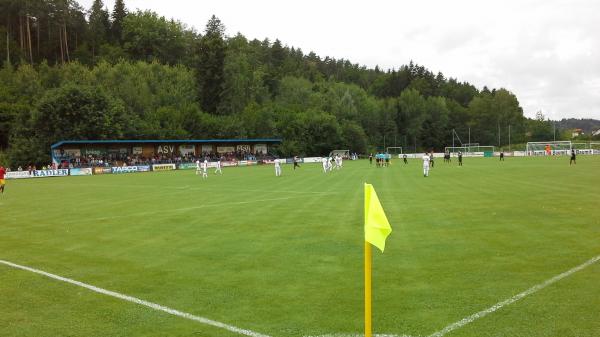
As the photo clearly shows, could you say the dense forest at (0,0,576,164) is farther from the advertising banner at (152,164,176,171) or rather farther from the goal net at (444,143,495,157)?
the goal net at (444,143,495,157)

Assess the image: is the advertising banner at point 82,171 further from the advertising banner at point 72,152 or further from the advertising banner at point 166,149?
the advertising banner at point 166,149

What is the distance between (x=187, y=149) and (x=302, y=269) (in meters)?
A: 69.5

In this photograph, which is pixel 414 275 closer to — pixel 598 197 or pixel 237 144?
pixel 598 197

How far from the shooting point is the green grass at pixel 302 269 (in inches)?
253

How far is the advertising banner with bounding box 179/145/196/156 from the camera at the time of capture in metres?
75.2

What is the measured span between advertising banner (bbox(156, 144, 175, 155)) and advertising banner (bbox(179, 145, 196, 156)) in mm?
1456

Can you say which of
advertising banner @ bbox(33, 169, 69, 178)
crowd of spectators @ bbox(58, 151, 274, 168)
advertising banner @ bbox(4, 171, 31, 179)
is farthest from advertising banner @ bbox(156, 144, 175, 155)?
advertising banner @ bbox(4, 171, 31, 179)

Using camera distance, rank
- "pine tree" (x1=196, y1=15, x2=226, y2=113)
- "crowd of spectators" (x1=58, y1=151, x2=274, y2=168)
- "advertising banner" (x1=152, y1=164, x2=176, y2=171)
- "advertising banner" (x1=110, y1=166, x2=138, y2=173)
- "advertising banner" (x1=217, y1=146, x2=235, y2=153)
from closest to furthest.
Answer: "advertising banner" (x1=110, y1=166, x2=138, y2=173)
"crowd of spectators" (x1=58, y1=151, x2=274, y2=168)
"advertising banner" (x1=152, y1=164, x2=176, y2=171)
"advertising banner" (x1=217, y1=146, x2=235, y2=153)
"pine tree" (x1=196, y1=15, x2=226, y2=113)

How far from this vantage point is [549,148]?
275 feet

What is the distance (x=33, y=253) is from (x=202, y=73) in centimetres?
10011

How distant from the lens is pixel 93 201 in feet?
76.3

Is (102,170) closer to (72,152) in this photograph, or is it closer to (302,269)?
(72,152)

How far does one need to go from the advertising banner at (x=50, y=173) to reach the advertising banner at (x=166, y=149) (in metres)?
17.6

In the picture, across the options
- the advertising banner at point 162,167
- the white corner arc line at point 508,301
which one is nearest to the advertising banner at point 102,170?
the advertising banner at point 162,167
